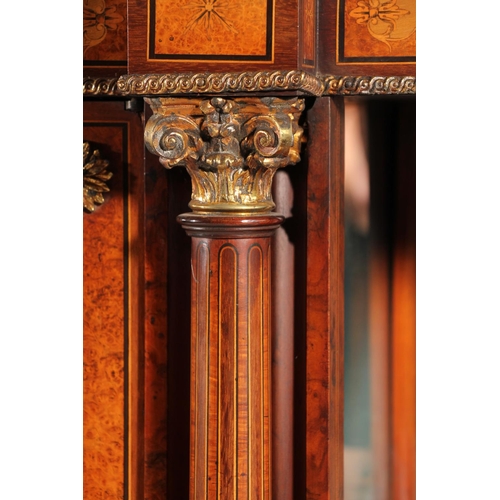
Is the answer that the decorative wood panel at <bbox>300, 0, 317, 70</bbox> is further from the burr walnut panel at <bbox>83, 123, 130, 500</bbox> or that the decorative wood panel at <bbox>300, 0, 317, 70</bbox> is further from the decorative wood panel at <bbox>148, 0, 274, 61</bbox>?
the burr walnut panel at <bbox>83, 123, 130, 500</bbox>

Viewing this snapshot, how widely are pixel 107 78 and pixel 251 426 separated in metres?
0.91

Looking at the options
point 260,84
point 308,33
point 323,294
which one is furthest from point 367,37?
point 323,294

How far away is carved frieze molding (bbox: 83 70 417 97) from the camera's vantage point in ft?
7.13

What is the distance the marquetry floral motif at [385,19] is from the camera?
2.34 metres

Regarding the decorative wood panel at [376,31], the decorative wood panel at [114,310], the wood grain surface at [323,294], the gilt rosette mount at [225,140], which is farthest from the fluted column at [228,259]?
the decorative wood panel at [114,310]

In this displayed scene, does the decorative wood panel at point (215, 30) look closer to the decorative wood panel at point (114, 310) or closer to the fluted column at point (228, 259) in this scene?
the fluted column at point (228, 259)

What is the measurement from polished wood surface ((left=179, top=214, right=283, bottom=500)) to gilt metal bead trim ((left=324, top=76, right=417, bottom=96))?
1.08 ft

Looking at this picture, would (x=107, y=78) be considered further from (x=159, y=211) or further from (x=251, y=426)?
(x=251, y=426)

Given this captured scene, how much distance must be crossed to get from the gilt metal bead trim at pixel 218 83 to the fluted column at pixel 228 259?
0.10ft

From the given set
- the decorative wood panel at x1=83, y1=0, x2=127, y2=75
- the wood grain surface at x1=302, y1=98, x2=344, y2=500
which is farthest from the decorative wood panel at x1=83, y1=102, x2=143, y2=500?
the wood grain surface at x1=302, y1=98, x2=344, y2=500

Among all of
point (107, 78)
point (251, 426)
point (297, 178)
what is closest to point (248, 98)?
point (297, 178)

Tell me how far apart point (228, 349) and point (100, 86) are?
0.74 metres

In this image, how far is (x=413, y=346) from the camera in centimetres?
254

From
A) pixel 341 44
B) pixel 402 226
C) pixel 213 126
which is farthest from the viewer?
pixel 402 226
